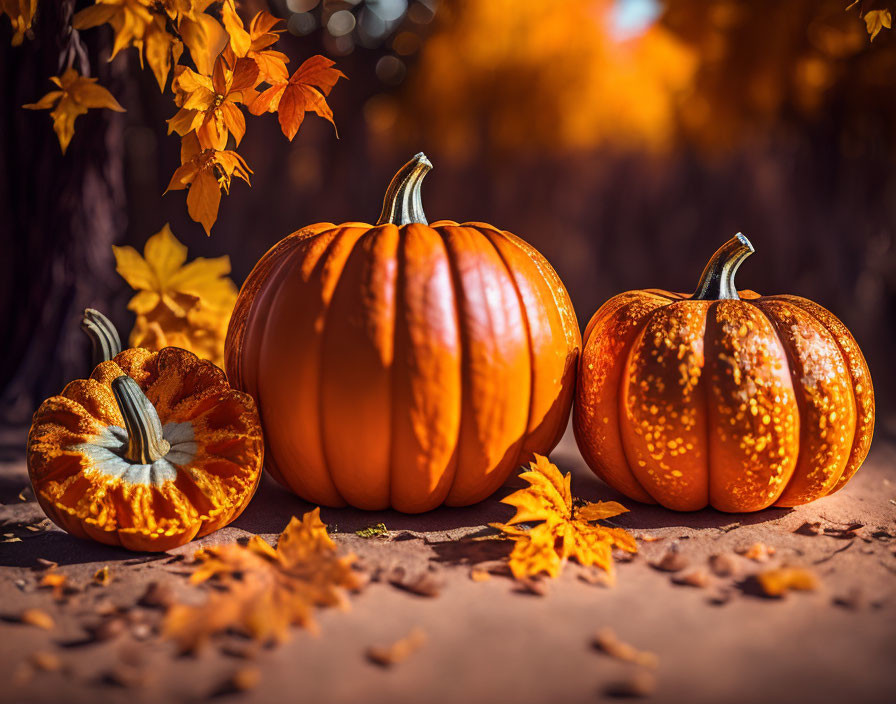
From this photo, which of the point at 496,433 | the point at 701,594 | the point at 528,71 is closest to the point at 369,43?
the point at 528,71

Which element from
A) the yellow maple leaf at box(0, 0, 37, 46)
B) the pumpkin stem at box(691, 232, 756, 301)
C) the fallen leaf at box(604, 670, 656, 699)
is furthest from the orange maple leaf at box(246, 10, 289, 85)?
the fallen leaf at box(604, 670, 656, 699)

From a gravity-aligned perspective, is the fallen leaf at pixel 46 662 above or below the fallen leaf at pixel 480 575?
below

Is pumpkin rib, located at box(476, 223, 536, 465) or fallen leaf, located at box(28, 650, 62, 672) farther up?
pumpkin rib, located at box(476, 223, 536, 465)

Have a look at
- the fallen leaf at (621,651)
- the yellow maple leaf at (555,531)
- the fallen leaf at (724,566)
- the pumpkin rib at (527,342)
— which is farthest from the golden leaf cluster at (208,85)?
the fallen leaf at (724,566)

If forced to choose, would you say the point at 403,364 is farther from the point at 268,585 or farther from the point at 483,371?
the point at 268,585

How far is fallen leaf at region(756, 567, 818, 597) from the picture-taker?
145cm

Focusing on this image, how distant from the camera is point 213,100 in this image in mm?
1931

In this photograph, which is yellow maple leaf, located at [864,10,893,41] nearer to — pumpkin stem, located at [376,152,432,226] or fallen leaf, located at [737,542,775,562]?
pumpkin stem, located at [376,152,432,226]

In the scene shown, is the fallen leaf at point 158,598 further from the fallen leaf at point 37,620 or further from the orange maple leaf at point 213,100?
the orange maple leaf at point 213,100

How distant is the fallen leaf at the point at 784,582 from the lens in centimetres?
145

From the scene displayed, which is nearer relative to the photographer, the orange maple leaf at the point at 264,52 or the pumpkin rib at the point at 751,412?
the pumpkin rib at the point at 751,412

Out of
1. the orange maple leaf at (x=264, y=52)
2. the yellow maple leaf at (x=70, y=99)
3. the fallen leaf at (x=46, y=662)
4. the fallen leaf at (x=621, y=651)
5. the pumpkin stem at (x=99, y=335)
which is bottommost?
the fallen leaf at (x=621, y=651)

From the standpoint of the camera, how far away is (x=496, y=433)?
1817 mm

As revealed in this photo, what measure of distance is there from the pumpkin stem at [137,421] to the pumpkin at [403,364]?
268 mm
